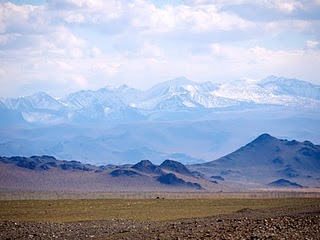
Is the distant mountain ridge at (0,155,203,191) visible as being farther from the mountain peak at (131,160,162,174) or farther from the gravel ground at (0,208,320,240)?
the gravel ground at (0,208,320,240)

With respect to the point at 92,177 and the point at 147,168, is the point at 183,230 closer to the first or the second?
the point at 92,177

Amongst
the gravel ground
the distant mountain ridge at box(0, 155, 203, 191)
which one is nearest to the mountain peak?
the distant mountain ridge at box(0, 155, 203, 191)

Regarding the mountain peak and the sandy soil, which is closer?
the sandy soil

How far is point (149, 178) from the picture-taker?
161 metres

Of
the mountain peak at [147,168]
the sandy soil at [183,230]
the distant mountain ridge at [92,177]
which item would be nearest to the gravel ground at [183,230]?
the sandy soil at [183,230]

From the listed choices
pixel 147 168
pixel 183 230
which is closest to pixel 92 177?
pixel 147 168

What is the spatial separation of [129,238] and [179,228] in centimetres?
297

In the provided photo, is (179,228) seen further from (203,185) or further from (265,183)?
(265,183)

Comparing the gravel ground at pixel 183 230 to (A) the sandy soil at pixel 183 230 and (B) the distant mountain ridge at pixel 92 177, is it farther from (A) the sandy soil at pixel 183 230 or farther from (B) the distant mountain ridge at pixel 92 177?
(B) the distant mountain ridge at pixel 92 177

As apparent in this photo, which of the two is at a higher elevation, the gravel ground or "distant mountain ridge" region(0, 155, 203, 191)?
"distant mountain ridge" region(0, 155, 203, 191)

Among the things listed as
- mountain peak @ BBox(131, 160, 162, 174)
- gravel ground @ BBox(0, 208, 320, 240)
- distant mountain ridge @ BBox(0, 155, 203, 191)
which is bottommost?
gravel ground @ BBox(0, 208, 320, 240)

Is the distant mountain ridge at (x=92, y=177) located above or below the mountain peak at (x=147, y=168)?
below

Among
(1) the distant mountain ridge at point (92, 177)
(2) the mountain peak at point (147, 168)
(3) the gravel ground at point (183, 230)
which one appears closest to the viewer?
(3) the gravel ground at point (183, 230)

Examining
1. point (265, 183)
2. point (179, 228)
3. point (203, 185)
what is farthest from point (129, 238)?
point (265, 183)
